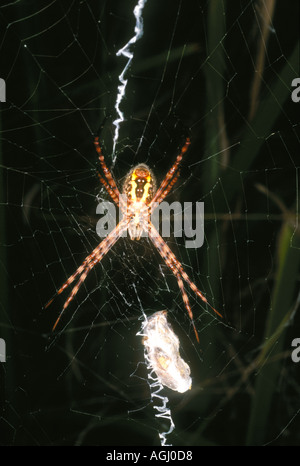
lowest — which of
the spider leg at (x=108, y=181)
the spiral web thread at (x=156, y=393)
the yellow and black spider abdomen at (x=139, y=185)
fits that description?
the spiral web thread at (x=156, y=393)

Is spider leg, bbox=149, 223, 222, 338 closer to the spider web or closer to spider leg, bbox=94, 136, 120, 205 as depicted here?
the spider web

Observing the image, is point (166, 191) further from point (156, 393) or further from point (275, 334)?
point (275, 334)

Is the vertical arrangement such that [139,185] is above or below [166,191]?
above

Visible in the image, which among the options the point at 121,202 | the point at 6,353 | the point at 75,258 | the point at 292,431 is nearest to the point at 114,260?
the point at 75,258

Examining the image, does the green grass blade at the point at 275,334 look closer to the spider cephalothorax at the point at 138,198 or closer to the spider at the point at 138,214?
the spider at the point at 138,214

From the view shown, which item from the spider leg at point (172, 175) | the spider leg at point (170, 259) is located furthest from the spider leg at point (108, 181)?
the spider leg at point (170, 259)

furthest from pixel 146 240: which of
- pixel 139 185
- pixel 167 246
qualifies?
pixel 139 185

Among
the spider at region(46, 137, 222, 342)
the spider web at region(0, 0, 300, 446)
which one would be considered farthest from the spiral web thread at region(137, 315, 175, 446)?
the spider at region(46, 137, 222, 342)
